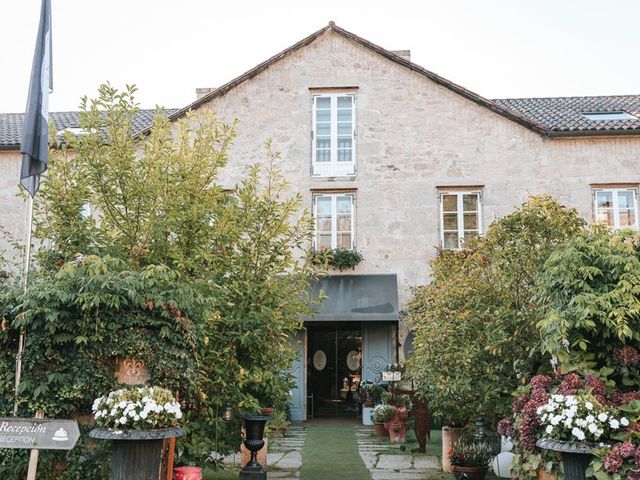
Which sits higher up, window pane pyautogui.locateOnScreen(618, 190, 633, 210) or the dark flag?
window pane pyautogui.locateOnScreen(618, 190, 633, 210)

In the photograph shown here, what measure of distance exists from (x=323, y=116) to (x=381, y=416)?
8.91m

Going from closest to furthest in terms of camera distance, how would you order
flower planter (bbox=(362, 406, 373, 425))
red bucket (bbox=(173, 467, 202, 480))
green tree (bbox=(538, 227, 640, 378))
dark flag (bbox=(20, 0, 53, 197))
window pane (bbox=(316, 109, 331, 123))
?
green tree (bbox=(538, 227, 640, 378)), red bucket (bbox=(173, 467, 202, 480)), dark flag (bbox=(20, 0, 53, 197)), flower planter (bbox=(362, 406, 373, 425)), window pane (bbox=(316, 109, 331, 123))

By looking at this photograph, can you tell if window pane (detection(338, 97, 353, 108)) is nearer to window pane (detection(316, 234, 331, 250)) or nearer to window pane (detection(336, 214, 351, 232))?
window pane (detection(336, 214, 351, 232))

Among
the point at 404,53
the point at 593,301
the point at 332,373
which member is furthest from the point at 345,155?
the point at 593,301

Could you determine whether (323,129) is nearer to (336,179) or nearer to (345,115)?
(345,115)

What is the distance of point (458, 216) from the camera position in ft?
61.0

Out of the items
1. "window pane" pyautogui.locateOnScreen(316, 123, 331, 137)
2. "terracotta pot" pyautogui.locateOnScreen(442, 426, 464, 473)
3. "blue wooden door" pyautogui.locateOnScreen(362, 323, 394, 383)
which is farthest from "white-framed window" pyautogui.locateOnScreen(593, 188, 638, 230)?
"terracotta pot" pyautogui.locateOnScreen(442, 426, 464, 473)

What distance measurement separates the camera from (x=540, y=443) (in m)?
6.84

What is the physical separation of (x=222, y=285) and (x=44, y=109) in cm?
320

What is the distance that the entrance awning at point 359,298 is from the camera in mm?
17141

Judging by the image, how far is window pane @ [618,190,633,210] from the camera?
60.1 ft

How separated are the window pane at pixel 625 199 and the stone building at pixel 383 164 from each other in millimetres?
28

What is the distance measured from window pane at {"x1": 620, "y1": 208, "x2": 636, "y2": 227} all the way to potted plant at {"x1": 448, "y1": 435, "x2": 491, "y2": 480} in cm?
1071

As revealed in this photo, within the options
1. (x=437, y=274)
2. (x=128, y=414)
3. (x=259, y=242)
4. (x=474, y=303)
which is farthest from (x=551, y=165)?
(x=128, y=414)
